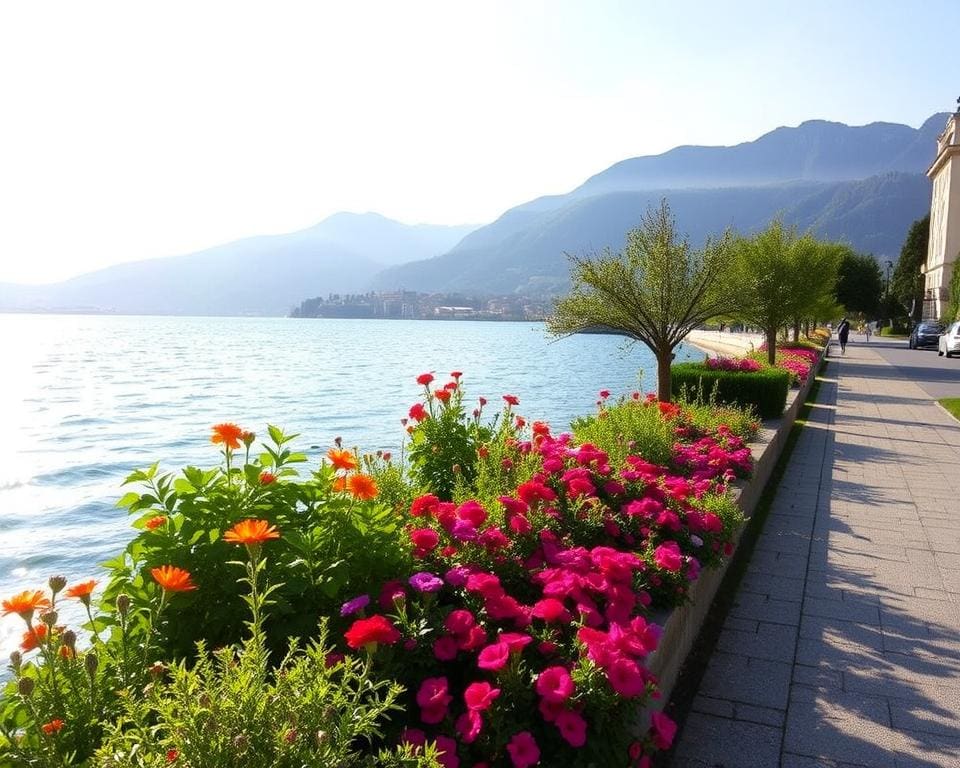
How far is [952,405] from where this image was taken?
1521 centimetres

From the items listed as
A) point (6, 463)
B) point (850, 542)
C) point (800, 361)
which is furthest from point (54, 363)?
point (850, 542)

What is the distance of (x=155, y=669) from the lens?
1.85 metres

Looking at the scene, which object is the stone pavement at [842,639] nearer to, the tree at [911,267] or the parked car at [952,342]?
the parked car at [952,342]

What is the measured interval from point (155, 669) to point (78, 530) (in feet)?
32.9

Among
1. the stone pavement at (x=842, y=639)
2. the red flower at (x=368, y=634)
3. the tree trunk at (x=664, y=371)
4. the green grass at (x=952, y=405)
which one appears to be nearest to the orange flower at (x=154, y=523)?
the red flower at (x=368, y=634)

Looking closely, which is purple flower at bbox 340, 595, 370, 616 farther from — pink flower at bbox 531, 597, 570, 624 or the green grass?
the green grass

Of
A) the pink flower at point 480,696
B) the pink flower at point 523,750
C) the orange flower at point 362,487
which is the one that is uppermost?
the orange flower at point 362,487

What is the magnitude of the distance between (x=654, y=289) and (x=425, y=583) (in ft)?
32.7

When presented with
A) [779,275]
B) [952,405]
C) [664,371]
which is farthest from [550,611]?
[779,275]

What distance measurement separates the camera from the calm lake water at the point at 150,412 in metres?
10.2

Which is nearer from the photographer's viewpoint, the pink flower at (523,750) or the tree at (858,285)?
the pink flower at (523,750)

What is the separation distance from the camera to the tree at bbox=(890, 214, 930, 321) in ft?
230

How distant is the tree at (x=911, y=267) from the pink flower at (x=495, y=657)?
79931 millimetres

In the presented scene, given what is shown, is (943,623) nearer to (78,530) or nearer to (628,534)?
(628,534)
